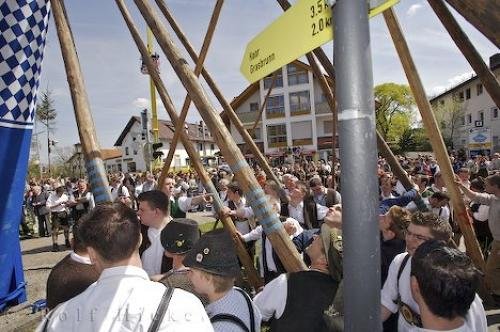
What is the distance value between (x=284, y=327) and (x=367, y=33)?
1.81m

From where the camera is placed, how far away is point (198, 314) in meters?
1.51

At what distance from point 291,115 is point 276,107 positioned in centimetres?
214

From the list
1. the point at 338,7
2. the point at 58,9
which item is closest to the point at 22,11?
the point at 58,9

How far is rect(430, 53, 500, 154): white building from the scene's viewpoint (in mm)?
29984

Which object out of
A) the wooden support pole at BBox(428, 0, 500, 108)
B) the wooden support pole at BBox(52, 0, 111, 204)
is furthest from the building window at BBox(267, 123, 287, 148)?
the wooden support pole at BBox(52, 0, 111, 204)

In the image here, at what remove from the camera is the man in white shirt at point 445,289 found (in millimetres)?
1732

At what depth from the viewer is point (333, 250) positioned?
8.07 feet

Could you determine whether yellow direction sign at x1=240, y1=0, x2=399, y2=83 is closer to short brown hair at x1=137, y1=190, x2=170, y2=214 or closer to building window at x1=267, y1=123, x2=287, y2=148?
short brown hair at x1=137, y1=190, x2=170, y2=214

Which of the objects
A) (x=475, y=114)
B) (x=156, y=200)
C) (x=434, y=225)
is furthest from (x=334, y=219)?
(x=475, y=114)

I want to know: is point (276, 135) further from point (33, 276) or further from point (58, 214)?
point (33, 276)

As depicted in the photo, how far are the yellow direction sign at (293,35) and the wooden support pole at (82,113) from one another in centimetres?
213

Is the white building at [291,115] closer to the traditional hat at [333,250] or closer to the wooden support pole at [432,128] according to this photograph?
the wooden support pole at [432,128]

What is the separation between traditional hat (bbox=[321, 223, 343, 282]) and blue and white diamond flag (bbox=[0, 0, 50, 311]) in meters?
4.32

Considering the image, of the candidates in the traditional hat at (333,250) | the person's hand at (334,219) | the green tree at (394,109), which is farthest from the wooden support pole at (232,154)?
the green tree at (394,109)
